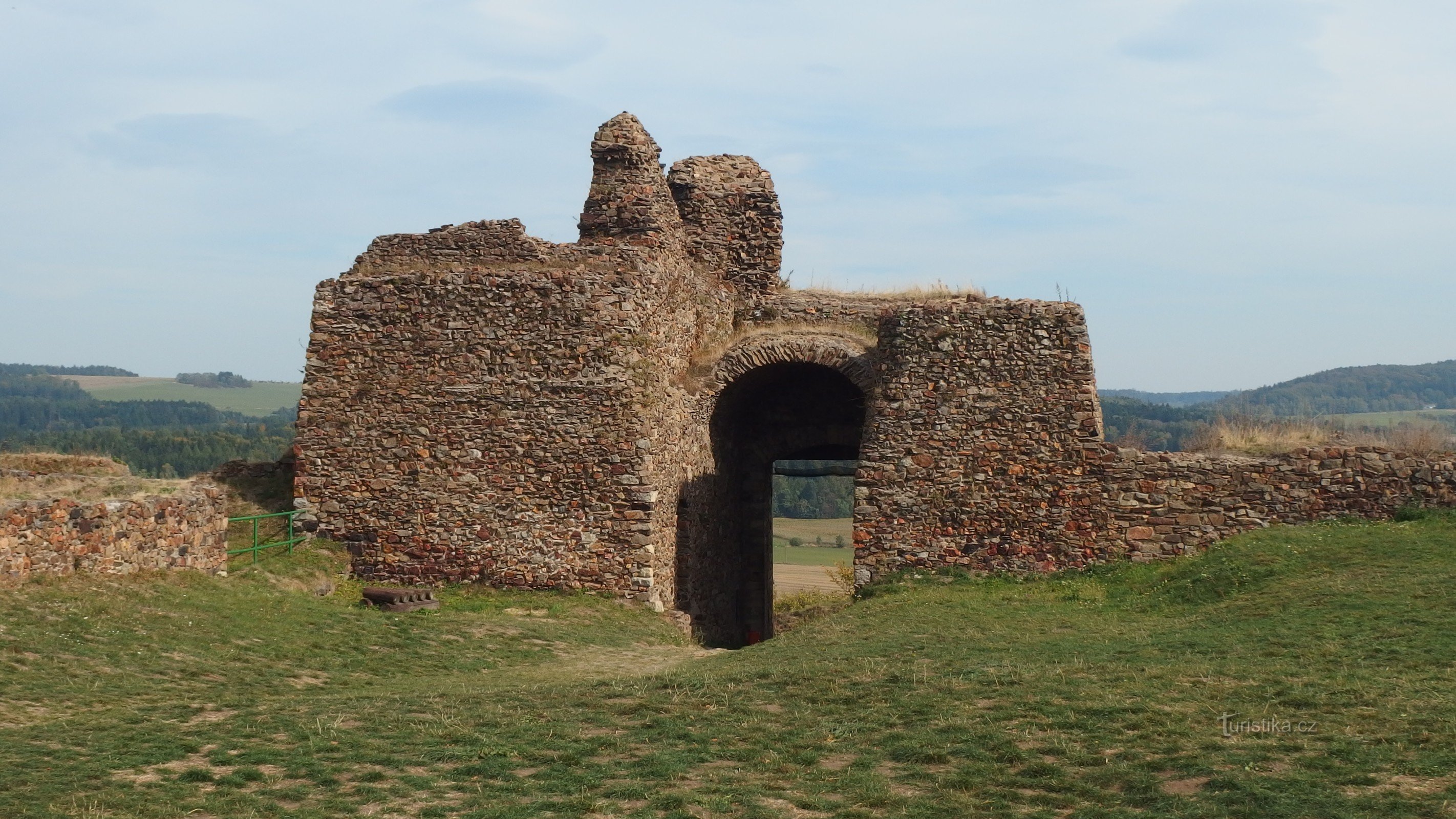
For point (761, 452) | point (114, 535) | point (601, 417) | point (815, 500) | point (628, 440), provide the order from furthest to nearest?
point (815, 500)
point (761, 452)
point (601, 417)
point (628, 440)
point (114, 535)

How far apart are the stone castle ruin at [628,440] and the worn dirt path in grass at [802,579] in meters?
21.1

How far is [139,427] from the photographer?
419ft

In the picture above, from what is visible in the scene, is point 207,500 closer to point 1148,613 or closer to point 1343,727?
point 1148,613

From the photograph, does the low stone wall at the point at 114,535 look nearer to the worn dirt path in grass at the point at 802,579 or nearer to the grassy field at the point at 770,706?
the grassy field at the point at 770,706

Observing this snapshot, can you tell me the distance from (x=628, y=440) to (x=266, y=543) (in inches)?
216

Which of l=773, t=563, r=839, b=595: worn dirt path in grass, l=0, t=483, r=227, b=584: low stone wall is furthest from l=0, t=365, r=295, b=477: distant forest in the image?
l=0, t=483, r=227, b=584: low stone wall

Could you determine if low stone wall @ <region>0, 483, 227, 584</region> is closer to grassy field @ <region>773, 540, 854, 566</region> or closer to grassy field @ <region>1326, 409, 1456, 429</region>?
grassy field @ <region>773, 540, 854, 566</region>

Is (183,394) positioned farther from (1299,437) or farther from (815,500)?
(1299,437)

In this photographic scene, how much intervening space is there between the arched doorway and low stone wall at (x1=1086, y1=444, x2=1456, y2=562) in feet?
18.9

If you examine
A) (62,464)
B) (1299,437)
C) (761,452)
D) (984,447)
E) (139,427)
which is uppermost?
(1299,437)

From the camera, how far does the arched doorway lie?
74.6ft

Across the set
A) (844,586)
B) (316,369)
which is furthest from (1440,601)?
(844,586)

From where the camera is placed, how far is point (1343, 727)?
8.73 m

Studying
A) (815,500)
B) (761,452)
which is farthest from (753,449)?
(815,500)
